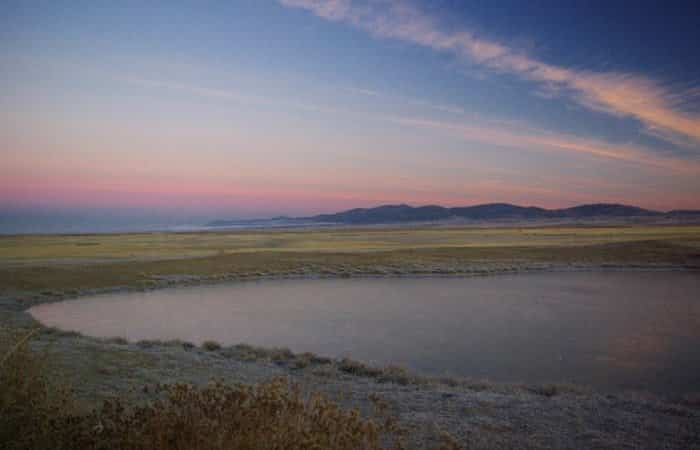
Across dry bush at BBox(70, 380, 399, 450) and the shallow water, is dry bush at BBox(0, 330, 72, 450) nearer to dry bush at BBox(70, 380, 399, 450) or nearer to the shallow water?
dry bush at BBox(70, 380, 399, 450)

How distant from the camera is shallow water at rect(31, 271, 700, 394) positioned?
11.4 m

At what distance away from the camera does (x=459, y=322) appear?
16625 millimetres

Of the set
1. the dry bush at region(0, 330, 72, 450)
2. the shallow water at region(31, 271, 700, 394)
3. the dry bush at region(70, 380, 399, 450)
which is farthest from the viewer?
the shallow water at region(31, 271, 700, 394)

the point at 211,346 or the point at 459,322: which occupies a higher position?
the point at 211,346

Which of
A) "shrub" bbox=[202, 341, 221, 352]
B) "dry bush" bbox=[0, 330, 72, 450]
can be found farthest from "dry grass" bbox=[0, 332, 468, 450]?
"shrub" bbox=[202, 341, 221, 352]

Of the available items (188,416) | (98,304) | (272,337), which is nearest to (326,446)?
(188,416)

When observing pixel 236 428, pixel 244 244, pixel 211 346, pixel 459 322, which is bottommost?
pixel 459 322

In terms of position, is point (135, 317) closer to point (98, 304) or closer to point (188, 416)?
point (98, 304)

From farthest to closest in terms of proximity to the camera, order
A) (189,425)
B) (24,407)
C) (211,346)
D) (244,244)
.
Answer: (244,244) → (211,346) → (24,407) → (189,425)

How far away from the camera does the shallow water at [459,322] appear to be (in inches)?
448

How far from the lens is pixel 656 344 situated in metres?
13.3

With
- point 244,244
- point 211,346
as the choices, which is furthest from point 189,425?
point 244,244

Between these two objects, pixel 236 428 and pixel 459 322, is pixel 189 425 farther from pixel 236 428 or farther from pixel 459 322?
pixel 459 322

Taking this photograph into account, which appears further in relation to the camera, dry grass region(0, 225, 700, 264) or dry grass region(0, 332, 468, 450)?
dry grass region(0, 225, 700, 264)
